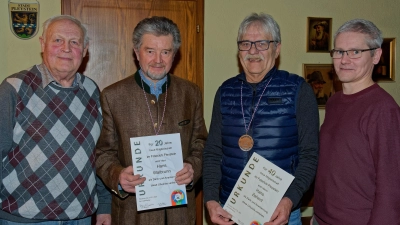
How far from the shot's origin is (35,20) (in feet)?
11.9

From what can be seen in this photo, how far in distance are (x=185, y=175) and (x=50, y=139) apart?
2.62ft

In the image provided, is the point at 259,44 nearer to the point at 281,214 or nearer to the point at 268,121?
the point at 268,121

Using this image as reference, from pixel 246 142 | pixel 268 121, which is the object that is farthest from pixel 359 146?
pixel 246 142

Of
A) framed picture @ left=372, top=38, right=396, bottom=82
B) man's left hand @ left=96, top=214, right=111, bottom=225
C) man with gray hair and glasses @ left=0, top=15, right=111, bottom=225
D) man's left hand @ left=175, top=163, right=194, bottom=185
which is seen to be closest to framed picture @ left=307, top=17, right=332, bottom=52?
framed picture @ left=372, top=38, right=396, bottom=82

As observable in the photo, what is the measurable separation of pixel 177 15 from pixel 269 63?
174 cm

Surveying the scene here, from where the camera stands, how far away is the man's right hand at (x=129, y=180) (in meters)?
2.32

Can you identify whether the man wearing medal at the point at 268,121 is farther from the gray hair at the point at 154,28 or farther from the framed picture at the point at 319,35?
the framed picture at the point at 319,35

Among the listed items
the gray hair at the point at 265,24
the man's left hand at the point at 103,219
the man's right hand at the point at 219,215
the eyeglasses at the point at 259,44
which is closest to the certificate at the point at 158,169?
the man's right hand at the point at 219,215

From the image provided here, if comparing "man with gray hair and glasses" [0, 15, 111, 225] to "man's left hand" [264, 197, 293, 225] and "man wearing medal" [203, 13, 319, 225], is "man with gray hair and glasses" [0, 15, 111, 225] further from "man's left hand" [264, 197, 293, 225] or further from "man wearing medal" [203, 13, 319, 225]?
"man's left hand" [264, 197, 293, 225]

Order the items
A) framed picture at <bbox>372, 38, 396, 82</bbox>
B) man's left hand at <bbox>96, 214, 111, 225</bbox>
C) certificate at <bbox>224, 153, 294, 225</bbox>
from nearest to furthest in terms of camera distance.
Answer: certificate at <bbox>224, 153, 294, 225</bbox>, man's left hand at <bbox>96, 214, 111, 225</bbox>, framed picture at <bbox>372, 38, 396, 82</bbox>

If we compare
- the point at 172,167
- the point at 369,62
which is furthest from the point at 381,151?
the point at 172,167

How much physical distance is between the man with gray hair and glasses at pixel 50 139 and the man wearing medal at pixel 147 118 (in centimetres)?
13

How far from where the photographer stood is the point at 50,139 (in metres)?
2.34

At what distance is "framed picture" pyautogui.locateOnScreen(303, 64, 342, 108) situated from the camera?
4176 mm
